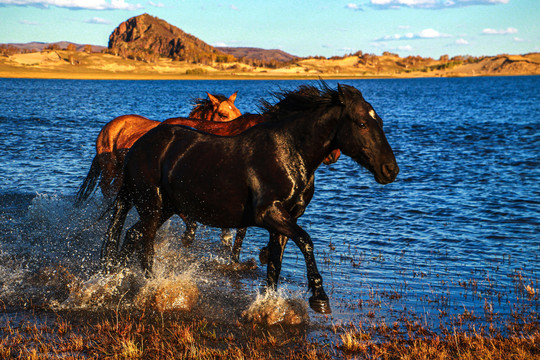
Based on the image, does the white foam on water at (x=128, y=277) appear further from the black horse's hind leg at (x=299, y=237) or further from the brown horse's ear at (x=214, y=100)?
the brown horse's ear at (x=214, y=100)

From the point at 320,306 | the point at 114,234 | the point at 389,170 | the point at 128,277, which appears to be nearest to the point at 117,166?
the point at 114,234

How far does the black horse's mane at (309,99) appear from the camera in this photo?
5.85 metres

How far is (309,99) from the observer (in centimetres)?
600

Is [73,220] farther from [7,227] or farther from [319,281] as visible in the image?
[319,281]

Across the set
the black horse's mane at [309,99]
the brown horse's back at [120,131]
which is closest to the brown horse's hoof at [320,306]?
the black horse's mane at [309,99]

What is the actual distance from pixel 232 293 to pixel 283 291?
0.67m

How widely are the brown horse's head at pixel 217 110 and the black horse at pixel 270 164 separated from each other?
168 inches

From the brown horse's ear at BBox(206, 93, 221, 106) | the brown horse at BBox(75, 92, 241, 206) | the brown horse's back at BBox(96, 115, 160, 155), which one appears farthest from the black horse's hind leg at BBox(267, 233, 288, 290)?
the brown horse's back at BBox(96, 115, 160, 155)

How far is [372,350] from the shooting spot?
5.38 metres

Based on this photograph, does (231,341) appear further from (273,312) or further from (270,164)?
(270,164)

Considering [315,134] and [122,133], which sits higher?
[315,134]

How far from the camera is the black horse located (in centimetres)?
577

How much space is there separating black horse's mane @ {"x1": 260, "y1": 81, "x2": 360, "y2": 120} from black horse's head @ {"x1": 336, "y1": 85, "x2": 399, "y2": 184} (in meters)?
0.02

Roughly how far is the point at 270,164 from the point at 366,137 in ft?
3.38
